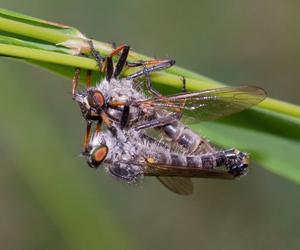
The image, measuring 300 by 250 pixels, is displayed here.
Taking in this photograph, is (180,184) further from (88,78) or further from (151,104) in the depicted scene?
(88,78)

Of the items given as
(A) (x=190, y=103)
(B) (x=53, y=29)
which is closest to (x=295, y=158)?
(A) (x=190, y=103)

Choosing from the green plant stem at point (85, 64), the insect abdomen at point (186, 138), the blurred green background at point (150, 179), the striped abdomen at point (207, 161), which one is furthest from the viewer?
the blurred green background at point (150, 179)

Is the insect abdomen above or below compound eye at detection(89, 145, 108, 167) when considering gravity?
below

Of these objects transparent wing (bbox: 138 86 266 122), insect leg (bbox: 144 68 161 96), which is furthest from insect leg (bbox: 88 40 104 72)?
transparent wing (bbox: 138 86 266 122)

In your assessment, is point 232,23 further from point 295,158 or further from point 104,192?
point 295,158

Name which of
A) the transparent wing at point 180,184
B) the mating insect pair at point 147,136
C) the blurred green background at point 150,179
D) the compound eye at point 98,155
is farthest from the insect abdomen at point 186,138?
the blurred green background at point 150,179

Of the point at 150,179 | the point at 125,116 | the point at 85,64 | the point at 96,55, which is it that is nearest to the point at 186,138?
the point at 125,116

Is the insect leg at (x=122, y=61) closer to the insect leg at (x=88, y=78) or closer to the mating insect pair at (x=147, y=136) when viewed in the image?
the mating insect pair at (x=147, y=136)

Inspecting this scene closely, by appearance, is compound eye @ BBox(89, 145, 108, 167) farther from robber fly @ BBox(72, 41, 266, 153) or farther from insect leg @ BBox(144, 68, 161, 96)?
insect leg @ BBox(144, 68, 161, 96)

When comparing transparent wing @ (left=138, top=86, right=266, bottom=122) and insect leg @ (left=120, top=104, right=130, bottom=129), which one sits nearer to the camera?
transparent wing @ (left=138, top=86, right=266, bottom=122)
